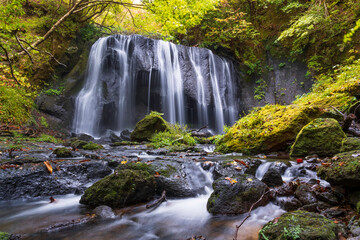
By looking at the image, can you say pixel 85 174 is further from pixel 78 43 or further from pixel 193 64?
pixel 78 43

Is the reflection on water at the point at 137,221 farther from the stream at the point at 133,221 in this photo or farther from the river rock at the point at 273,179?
the river rock at the point at 273,179

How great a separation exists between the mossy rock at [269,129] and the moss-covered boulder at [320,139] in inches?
29.3

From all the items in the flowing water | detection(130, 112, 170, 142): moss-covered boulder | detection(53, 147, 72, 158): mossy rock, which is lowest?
the flowing water

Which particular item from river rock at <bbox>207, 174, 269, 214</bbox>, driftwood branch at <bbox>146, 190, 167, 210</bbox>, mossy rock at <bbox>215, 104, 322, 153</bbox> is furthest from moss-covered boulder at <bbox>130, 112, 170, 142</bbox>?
river rock at <bbox>207, 174, 269, 214</bbox>

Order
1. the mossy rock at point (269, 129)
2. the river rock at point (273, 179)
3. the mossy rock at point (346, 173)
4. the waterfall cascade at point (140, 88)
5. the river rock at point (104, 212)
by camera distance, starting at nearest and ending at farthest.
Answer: the mossy rock at point (346, 173) → the river rock at point (104, 212) → the river rock at point (273, 179) → the mossy rock at point (269, 129) → the waterfall cascade at point (140, 88)

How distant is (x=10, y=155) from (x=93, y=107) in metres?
9.19

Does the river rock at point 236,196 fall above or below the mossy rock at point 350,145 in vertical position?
below

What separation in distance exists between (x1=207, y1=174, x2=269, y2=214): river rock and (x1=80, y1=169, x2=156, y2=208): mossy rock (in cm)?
98

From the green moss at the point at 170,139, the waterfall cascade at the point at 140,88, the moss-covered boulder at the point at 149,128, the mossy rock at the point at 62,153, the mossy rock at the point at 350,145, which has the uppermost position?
the waterfall cascade at the point at 140,88

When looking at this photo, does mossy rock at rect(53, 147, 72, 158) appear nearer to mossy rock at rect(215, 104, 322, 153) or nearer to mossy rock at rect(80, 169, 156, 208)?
mossy rock at rect(80, 169, 156, 208)

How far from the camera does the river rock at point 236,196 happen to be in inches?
99.3

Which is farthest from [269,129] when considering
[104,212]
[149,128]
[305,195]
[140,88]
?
[140,88]

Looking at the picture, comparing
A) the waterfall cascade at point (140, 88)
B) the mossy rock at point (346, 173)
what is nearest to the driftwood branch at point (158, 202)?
the mossy rock at point (346, 173)

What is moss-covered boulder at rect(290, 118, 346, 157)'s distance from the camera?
14.3 feet
